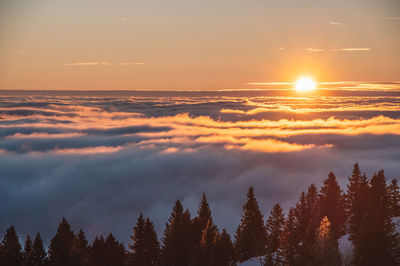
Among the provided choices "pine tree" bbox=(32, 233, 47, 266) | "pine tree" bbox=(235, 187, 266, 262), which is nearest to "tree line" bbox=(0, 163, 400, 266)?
"pine tree" bbox=(235, 187, 266, 262)

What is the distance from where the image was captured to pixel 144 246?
61219 millimetres

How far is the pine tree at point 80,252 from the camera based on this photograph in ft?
191

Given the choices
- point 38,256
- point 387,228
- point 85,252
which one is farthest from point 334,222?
point 38,256

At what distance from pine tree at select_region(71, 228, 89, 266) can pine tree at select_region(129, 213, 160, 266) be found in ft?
20.2

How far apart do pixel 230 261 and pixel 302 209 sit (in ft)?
55.5

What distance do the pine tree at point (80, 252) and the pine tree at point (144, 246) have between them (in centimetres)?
615

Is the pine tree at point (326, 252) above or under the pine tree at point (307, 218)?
under

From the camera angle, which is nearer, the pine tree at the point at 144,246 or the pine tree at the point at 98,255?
the pine tree at the point at 98,255

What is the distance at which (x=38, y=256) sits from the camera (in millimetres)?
59000

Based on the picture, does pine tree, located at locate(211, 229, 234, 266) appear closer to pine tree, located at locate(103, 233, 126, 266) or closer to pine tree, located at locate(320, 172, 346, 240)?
pine tree, located at locate(103, 233, 126, 266)

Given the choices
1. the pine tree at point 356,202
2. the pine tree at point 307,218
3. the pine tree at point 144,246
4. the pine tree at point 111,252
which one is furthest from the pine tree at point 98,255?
the pine tree at point 356,202

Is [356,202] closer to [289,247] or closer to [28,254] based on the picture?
[289,247]

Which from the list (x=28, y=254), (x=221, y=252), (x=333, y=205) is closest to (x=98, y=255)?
(x=28, y=254)

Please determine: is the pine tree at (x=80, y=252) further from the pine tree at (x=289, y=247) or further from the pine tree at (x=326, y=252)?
the pine tree at (x=326, y=252)
